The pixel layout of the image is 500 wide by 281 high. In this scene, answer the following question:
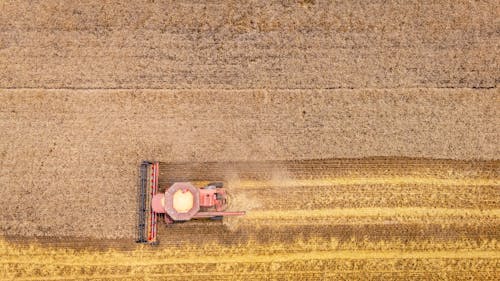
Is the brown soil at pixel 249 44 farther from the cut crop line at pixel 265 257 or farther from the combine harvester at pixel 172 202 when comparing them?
the cut crop line at pixel 265 257

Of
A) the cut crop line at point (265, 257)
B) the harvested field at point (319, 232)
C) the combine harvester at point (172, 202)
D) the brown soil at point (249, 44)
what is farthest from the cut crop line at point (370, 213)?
the brown soil at point (249, 44)

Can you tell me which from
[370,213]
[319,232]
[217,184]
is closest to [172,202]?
[217,184]

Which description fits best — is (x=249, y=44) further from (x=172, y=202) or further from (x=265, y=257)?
(x=265, y=257)

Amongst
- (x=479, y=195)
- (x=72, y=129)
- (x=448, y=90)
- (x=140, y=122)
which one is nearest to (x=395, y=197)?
(x=479, y=195)

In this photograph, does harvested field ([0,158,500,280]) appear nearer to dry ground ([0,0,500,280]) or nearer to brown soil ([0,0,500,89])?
dry ground ([0,0,500,280])

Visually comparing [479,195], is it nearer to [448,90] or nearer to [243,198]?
[448,90]

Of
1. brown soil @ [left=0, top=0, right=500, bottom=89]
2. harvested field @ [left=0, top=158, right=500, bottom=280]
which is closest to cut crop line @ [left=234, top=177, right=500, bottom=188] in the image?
harvested field @ [left=0, top=158, right=500, bottom=280]
